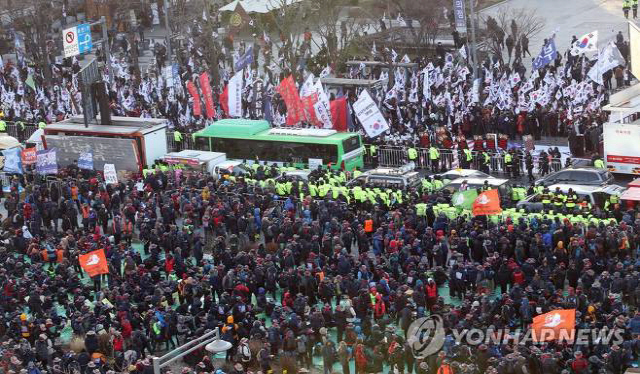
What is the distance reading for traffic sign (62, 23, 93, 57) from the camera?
168ft

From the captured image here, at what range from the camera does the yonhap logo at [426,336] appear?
28.6 metres

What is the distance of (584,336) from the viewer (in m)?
28.0

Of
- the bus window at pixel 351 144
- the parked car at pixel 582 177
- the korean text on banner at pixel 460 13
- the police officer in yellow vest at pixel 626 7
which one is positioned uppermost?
the korean text on banner at pixel 460 13

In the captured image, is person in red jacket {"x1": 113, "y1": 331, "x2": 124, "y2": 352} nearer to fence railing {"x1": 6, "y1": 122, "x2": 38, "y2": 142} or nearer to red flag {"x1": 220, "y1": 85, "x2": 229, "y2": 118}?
red flag {"x1": 220, "y1": 85, "x2": 229, "y2": 118}

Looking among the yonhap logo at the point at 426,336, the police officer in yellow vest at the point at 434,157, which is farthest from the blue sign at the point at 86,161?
the yonhap logo at the point at 426,336

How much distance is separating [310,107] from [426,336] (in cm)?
1753

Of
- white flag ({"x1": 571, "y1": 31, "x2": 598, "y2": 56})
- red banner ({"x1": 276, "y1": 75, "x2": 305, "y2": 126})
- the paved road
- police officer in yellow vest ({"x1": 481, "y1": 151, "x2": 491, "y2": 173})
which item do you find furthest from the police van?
the paved road

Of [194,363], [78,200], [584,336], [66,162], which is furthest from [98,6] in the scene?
[584,336]

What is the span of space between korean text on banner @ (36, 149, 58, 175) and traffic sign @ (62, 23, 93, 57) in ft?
28.0

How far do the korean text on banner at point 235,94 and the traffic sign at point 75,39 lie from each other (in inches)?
275

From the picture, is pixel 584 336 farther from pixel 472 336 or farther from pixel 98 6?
pixel 98 6

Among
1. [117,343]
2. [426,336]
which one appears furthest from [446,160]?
[117,343]

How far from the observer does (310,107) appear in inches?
1790
